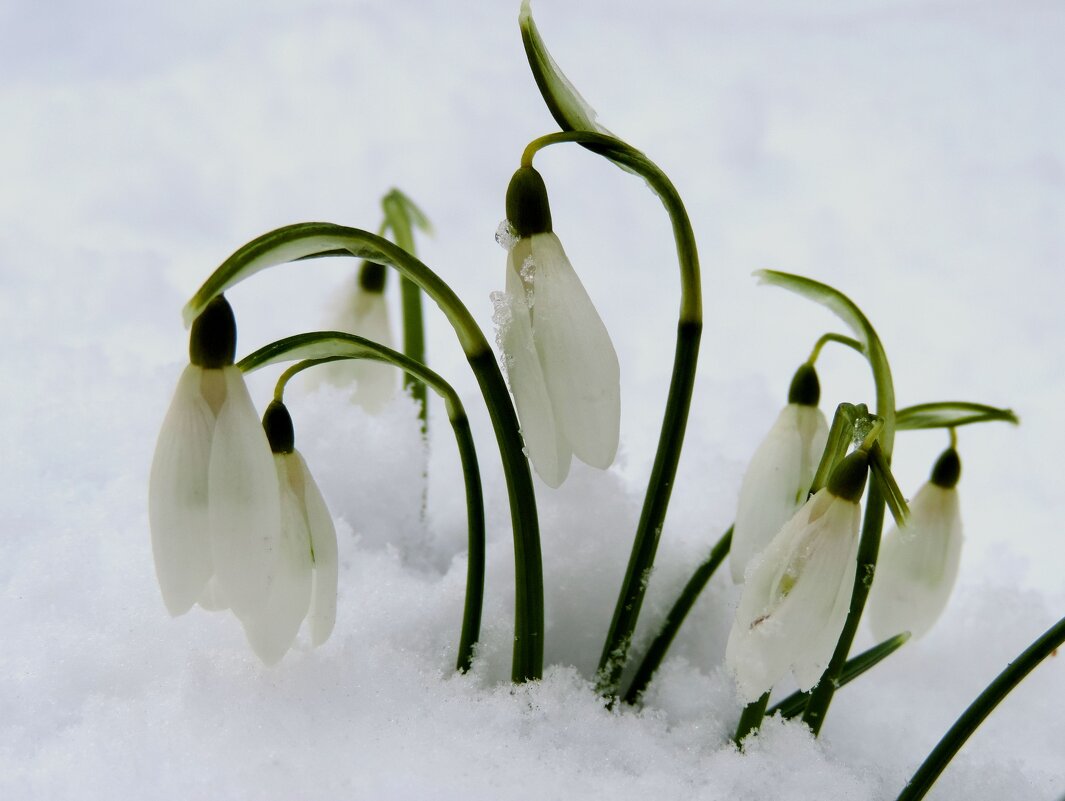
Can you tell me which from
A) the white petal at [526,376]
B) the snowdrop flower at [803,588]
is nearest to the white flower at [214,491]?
the white petal at [526,376]

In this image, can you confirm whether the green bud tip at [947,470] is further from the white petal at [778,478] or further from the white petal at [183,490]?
the white petal at [183,490]

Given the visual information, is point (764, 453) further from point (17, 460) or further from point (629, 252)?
point (629, 252)

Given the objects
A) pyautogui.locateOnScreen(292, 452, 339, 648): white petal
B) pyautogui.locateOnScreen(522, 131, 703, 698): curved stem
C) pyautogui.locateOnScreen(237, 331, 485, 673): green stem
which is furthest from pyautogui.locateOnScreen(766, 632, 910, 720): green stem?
pyautogui.locateOnScreen(292, 452, 339, 648): white petal

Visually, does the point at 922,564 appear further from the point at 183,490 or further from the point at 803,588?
the point at 183,490

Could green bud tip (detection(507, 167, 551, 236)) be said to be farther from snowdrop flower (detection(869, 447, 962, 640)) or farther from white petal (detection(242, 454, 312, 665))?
snowdrop flower (detection(869, 447, 962, 640))

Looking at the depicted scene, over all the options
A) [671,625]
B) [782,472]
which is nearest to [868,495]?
[782,472]

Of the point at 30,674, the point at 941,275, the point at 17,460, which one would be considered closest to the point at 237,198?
the point at 17,460
